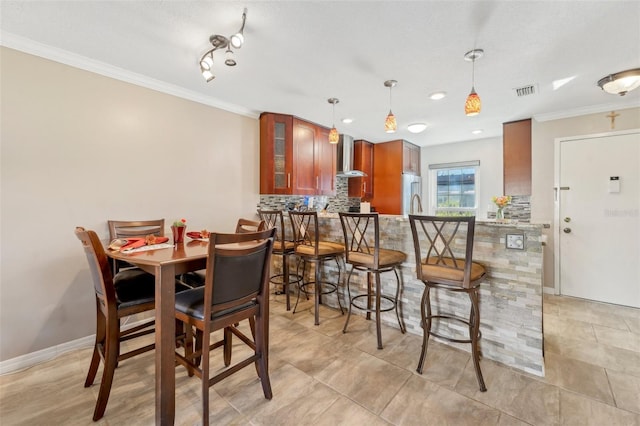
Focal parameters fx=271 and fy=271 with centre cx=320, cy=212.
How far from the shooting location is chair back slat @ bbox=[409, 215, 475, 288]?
177 centimetres

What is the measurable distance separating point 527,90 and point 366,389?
3.26 meters

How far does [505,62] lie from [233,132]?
2.92 metres

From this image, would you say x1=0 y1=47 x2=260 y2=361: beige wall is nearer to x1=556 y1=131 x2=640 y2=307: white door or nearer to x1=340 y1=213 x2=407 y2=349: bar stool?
x1=340 y1=213 x2=407 y2=349: bar stool

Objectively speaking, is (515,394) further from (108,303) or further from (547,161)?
(547,161)

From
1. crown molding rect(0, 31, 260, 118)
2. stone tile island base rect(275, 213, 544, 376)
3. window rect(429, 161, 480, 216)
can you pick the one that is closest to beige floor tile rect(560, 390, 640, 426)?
stone tile island base rect(275, 213, 544, 376)

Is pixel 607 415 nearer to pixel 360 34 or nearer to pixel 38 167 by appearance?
pixel 360 34

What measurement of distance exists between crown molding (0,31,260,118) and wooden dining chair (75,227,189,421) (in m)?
1.59

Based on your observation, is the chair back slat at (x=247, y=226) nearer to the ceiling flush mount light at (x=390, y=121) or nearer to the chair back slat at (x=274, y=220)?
the chair back slat at (x=274, y=220)

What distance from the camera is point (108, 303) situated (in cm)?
152

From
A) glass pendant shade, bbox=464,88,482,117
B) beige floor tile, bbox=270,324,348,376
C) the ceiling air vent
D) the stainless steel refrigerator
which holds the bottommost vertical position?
beige floor tile, bbox=270,324,348,376

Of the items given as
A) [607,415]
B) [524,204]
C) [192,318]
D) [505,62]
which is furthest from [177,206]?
[524,204]

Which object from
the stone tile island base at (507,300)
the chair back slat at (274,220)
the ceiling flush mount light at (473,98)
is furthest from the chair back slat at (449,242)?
the chair back slat at (274,220)

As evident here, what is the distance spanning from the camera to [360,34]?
6.40ft

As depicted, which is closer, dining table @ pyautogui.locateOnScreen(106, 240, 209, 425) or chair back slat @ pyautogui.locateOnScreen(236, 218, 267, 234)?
dining table @ pyautogui.locateOnScreen(106, 240, 209, 425)
